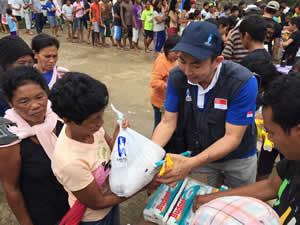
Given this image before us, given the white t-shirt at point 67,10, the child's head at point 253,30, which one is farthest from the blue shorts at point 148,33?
the child's head at point 253,30

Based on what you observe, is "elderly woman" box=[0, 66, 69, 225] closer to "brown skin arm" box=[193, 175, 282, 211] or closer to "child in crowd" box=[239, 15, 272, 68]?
"brown skin arm" box=[193, 175, 282, 211]

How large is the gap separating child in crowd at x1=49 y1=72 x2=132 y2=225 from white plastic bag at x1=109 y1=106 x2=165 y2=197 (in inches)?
3.4

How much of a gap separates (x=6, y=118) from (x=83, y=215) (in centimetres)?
80

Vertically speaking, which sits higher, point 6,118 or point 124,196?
point 6,118

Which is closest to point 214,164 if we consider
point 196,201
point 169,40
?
point 196,201

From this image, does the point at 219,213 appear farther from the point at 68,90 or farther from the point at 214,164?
the point at 214,164

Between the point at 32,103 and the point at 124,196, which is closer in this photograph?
the point at 124,196

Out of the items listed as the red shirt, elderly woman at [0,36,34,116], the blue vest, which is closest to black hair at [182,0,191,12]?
the red shirt

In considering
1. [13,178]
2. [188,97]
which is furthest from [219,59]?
[13,178]

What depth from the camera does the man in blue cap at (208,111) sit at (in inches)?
59.2

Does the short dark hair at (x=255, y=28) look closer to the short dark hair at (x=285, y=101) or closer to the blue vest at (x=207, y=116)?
the blue vest at (x=207, y=116)

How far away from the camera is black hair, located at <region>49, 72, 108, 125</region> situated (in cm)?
118

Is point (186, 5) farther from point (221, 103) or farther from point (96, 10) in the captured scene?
point (221, 103)

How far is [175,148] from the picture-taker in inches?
81.1
